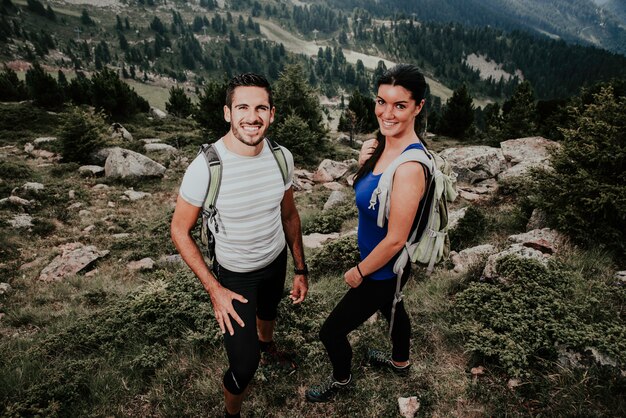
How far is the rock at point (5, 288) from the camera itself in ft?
20.2

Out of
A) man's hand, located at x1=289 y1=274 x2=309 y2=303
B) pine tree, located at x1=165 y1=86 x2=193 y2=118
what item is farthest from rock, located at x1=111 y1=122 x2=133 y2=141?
man's hand, located at x1=289 y1=274 x2=309 y2=303

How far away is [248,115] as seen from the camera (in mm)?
2438

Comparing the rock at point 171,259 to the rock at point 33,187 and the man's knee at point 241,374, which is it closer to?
the man's knee at point 241,374

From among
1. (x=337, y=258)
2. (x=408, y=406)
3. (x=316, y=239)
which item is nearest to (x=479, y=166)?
(x=316, y=239)

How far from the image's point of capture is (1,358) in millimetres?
3918

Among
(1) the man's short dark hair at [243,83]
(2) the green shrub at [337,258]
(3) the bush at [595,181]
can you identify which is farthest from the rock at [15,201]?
(3) the bush at [595,181]

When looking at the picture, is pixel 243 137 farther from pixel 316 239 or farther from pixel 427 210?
pixel 316 239

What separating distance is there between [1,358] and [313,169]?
50.8ft

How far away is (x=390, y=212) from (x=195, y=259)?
1.51 m

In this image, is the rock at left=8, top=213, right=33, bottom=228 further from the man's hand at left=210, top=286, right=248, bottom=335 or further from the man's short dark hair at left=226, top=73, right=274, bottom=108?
the man's short dark hair at left=226, top=73, right=274, bottom=108

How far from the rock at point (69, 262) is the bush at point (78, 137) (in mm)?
A: 9588

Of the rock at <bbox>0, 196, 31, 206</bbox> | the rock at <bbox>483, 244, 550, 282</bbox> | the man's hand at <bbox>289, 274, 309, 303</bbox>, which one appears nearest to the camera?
the man's hand at <bbox>289, 274, 309, 303</bbox>

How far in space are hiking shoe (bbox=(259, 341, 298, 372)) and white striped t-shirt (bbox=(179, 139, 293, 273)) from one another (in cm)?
143

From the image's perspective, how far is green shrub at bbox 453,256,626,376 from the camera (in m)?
3.09
